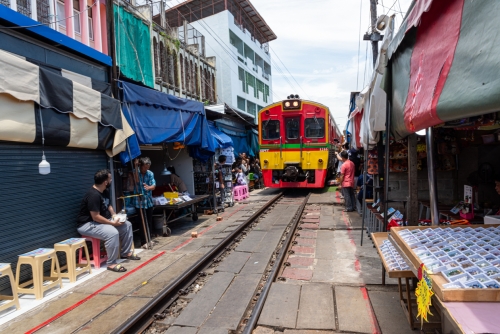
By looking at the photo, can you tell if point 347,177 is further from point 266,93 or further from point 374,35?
point 266,93

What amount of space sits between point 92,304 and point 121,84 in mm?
3983

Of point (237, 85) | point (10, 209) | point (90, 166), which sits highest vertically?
point (237, 85)

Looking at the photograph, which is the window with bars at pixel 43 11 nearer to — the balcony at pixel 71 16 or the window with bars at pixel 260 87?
the balcony at pixel 71 16

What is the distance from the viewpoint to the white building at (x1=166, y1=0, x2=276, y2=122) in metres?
24.6

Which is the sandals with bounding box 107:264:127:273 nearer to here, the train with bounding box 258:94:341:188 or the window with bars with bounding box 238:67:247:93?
the train with bounding box 258:94:341:188

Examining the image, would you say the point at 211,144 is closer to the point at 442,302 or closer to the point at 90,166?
the point at 90,166

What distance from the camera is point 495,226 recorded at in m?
3.15

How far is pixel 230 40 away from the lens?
2523cm

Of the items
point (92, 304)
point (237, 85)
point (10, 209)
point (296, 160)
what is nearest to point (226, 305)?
point (92, 304)

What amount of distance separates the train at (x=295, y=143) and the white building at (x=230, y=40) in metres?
8.36

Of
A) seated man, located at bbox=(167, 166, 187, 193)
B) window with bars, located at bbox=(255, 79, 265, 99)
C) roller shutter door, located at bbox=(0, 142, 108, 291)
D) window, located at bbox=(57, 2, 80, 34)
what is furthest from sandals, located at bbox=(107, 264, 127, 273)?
window with bars, located at bbox=(255, 79, 265, 99)

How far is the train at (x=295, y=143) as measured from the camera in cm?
1257

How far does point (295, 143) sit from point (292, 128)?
2.02 feet

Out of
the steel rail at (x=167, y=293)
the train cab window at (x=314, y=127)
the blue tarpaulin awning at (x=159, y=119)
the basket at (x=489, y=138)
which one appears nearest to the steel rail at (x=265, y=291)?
the steel rail at (x=167, y=293)
